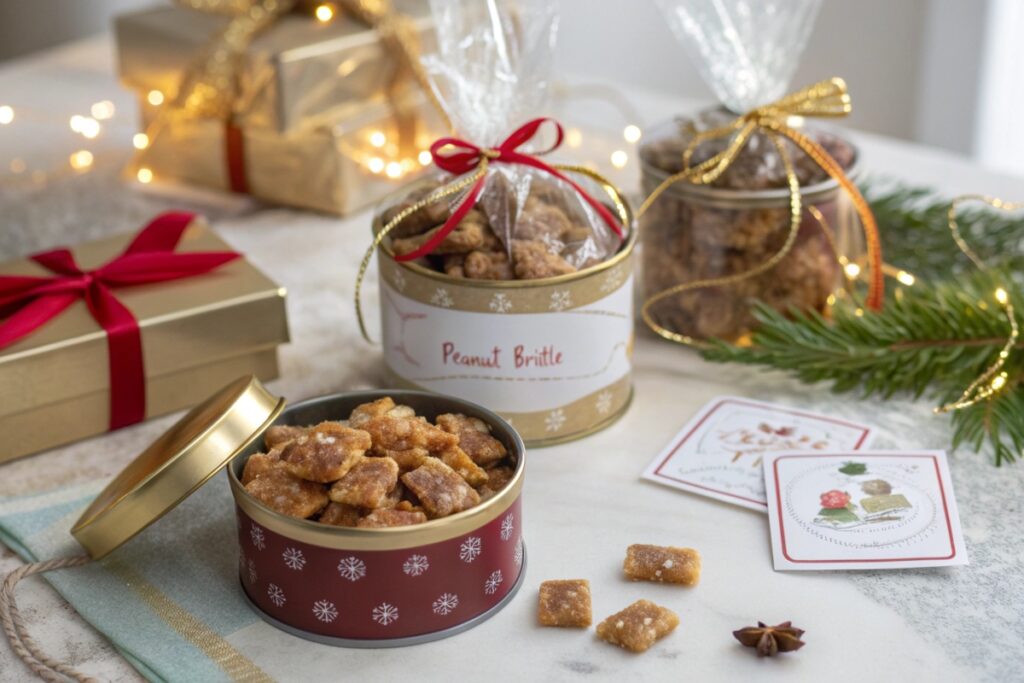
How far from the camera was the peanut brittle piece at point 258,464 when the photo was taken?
3.19 feet

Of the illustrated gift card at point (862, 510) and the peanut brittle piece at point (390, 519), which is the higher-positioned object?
the peanut brittle piece at point (390, 519)

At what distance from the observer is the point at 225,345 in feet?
4.17

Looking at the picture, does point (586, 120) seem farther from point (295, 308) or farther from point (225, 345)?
point (225, 345)

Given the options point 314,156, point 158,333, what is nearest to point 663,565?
point 158,333

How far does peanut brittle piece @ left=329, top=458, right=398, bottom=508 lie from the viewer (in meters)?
0.91

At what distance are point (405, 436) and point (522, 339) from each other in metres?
0.21

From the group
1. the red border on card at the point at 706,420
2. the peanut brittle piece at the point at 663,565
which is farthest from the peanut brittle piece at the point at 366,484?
the red border on card at the point at 706,420

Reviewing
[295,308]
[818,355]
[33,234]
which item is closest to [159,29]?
[33,234]

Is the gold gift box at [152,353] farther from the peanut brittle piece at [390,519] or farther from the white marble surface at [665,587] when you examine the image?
the peanut brittle piece at [390,519]

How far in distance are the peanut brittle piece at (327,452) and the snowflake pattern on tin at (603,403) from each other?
32 centimetres

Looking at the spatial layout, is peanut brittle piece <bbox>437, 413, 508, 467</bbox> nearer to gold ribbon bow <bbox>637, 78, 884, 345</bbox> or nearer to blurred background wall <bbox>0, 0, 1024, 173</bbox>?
gold ribbon bow <bbox>637, 78, 884, 345</bbox>

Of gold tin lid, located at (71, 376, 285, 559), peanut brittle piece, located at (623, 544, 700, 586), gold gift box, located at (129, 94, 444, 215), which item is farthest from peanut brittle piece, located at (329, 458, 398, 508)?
gold gift box, located at (129, 94, 444, 215)

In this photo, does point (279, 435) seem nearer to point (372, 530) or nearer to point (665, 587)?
point (372, 530)

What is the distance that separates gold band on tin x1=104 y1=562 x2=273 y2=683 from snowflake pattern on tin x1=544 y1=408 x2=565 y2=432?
387 millimetres
